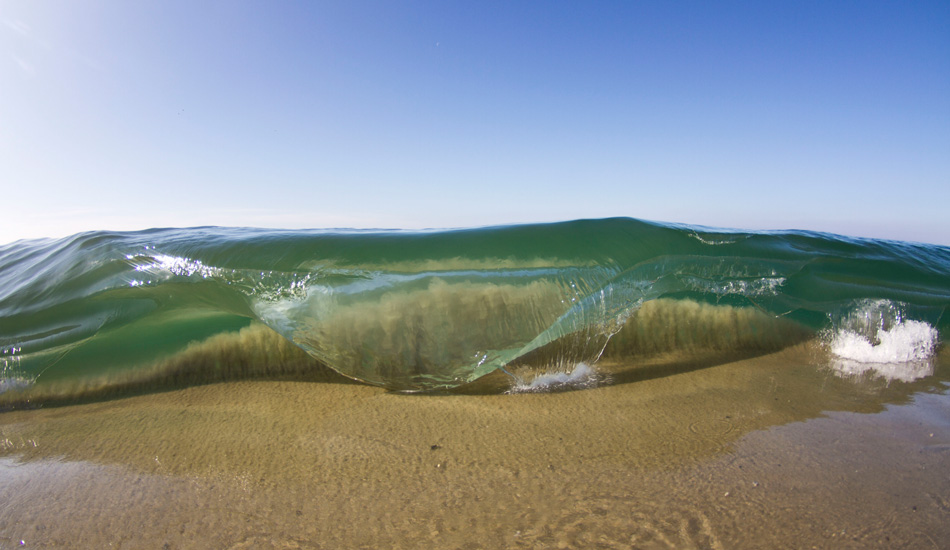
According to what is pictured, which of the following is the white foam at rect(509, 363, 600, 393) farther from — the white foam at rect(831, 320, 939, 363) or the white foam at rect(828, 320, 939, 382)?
the white foam at rect(831, 320, 939, 363)

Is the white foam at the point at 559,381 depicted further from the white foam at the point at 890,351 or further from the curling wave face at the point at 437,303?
the white foam at the point at 890,351

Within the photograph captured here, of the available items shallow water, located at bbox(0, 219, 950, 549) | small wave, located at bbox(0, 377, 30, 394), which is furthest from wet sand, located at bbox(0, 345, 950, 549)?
small wave, located at bbox(0, 377, 30, 394)

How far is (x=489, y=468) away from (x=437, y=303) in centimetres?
82

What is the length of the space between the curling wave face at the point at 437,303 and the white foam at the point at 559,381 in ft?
0.09

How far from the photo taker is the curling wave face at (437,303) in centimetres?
184

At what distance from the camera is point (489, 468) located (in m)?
1.20

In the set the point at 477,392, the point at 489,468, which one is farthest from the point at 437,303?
the point at 489,468

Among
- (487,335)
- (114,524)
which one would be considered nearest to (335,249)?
(487,335)

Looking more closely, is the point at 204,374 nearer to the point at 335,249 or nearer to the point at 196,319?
the point at 196,319

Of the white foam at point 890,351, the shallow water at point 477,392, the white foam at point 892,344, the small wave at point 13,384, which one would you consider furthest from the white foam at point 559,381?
the small wave at point 13,384

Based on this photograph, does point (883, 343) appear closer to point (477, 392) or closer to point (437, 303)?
point (477, 392)

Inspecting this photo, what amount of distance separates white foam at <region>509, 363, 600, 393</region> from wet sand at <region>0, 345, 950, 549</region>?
78mm

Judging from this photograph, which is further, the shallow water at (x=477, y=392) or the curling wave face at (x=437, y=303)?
the curling wave face at (x=437, y=303)

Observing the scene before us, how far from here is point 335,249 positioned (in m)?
2.20
